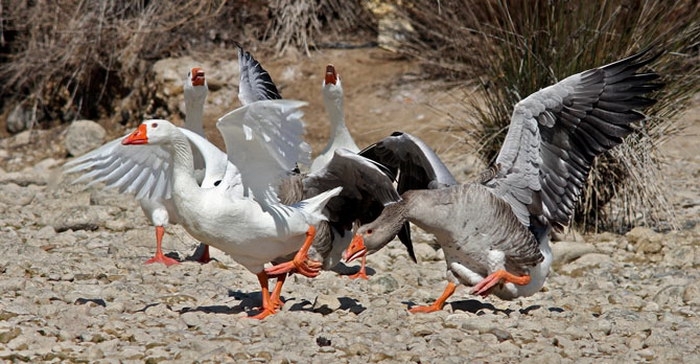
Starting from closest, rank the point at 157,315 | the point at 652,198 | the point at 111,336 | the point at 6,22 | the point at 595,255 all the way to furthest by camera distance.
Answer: the point at 111,336 < the point at 157,315 < the point at 595,255 < the point at 652,198 < the point at 6,22

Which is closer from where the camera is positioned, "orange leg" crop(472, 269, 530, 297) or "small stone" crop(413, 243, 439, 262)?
"orange leg" crop(472, 269, 530, 297)

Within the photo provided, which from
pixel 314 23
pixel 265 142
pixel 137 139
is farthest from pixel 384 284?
pixel 314 23

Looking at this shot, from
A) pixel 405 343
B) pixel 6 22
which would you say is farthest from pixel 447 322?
pixel 6 22

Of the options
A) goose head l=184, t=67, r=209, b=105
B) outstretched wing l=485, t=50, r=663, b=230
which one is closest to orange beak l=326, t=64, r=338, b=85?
goose head l=184, t=67, r=209, b=105

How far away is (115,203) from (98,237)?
1.39 m

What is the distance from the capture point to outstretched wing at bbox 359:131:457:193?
288 inches

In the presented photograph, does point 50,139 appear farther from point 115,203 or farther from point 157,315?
point 157,315

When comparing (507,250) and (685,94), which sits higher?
(685,94)

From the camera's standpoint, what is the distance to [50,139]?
14602mm

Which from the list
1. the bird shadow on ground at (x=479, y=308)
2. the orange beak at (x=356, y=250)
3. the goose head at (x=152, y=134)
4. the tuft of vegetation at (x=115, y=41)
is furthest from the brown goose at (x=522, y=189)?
the tuft of vegetation at (x=115, y=41)

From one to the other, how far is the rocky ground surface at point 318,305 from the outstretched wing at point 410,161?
2.79 feet

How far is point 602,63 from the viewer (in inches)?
355

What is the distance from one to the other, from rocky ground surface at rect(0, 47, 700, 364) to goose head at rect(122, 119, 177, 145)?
3.54ft

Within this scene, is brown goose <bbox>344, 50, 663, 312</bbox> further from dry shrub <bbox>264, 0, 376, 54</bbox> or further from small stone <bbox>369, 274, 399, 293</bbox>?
dry shrub <bbox>264, 0, 376, 54</bbox>
